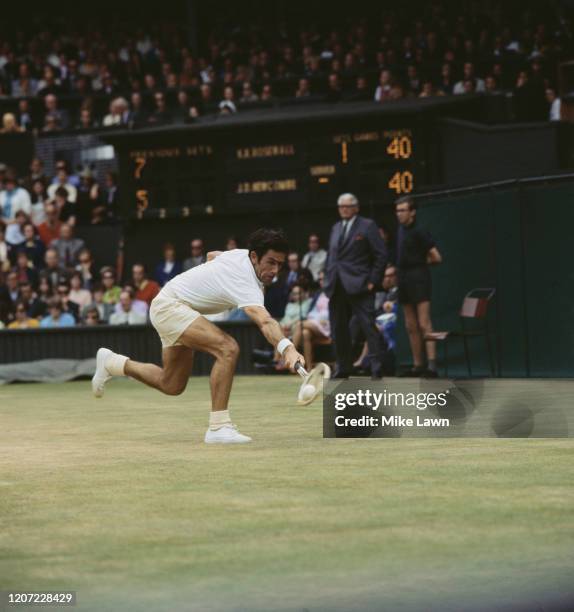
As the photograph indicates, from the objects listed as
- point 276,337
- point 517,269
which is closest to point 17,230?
point 517,269

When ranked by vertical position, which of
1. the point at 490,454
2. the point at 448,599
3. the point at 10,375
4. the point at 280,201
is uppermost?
the point at 448,599

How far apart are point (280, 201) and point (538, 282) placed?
7665 millimetres

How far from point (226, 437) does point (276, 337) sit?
1.16m

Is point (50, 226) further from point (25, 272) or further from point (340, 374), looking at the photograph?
point (340, 374)

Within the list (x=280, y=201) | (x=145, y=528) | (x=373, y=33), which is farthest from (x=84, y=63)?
(x=145, y=528)

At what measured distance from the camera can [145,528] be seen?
641 cm

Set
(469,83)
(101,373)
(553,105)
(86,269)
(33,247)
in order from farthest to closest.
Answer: (33,247), (86,269), (469,83), (553,105), (101,373)

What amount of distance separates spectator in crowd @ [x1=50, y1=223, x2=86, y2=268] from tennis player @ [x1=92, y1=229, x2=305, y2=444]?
14.6 meters

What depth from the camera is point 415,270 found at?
1786cm

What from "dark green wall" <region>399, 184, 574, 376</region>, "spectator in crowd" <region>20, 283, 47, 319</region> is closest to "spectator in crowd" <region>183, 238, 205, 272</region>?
"spectator in crowd" <region>20, 283, 47, 319</region>

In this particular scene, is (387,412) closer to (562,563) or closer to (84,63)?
(562,563)

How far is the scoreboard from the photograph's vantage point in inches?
906

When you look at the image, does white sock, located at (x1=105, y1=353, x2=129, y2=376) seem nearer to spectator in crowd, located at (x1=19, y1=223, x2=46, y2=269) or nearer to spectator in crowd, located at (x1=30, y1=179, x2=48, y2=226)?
spectator in crowd, located at (x1=19, y1=223, x2=46, y2=269)

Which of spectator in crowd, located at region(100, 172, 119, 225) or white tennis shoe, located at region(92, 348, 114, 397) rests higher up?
white tennis shoe, located at region(92, 348, 114, 397)
